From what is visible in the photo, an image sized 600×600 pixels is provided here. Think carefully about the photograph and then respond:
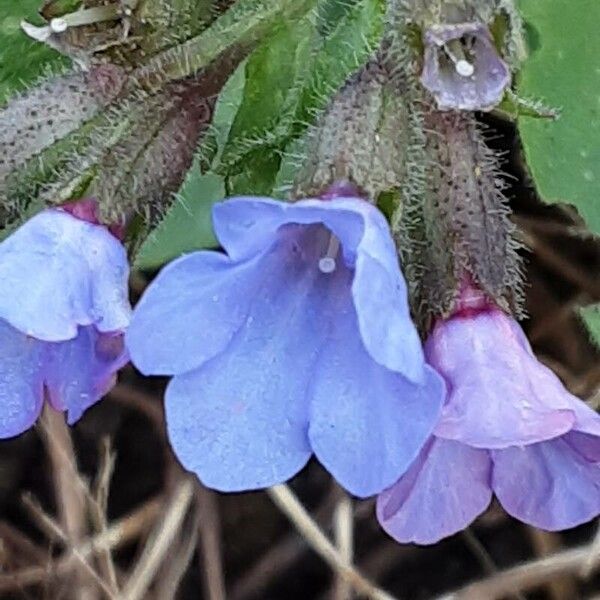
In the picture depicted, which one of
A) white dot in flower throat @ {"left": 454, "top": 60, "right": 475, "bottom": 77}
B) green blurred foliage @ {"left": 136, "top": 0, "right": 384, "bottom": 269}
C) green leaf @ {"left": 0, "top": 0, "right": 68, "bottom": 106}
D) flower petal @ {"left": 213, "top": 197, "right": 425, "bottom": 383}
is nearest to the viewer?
flower petal @ {"left": 213, "top": 197, "right": 425, "bottom": 383}

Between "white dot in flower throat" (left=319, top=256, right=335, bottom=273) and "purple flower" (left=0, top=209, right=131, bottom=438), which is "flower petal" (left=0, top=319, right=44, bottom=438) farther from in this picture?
"white dot in flower throat" (left=319, top=256, right=335, bottom=273)

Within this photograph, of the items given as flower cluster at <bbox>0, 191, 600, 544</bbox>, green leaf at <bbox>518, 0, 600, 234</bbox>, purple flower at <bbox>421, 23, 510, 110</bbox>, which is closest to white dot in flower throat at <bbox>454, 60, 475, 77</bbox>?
purple flower at <bbox>421, 23, 510, 110</bbox>

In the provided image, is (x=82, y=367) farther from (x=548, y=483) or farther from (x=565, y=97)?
(x=565, y=97)

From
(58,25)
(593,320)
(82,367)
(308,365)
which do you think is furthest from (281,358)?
(593,320)

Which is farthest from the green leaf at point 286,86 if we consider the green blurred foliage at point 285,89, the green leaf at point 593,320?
the green leaf at point 593,320

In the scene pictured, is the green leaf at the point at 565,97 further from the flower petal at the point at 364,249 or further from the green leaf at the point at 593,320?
the flower petal at the point at 364,249
